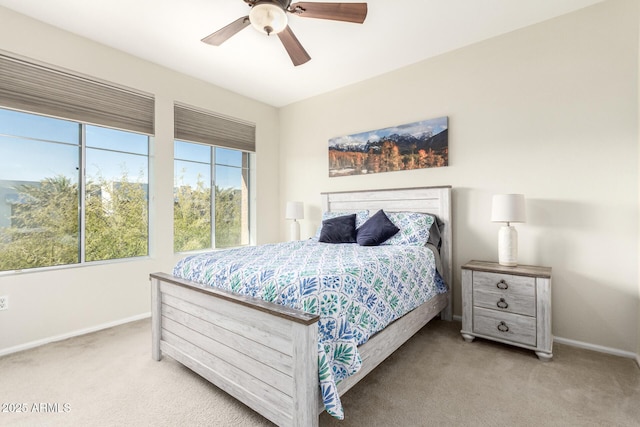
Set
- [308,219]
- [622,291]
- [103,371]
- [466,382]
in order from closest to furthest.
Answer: [466,382] < [103,371] < [622,291] < [308,219]

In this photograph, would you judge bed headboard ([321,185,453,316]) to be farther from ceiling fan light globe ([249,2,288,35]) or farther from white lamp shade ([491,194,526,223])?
ceiling fan light globe ([249,2,288,35])

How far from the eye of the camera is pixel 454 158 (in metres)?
3.23

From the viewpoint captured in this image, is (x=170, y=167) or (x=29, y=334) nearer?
(x=29, y=334)

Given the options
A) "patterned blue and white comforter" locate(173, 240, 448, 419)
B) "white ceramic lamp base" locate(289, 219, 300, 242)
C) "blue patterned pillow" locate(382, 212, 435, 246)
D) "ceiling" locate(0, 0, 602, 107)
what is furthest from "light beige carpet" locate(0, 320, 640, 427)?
"ceiling" locate(0, 0, 602, 107)

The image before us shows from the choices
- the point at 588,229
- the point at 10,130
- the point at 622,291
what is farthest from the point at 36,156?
the point at 622,291

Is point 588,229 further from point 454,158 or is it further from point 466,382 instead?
point 466,382

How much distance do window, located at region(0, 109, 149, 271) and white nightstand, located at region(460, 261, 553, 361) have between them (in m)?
3.52

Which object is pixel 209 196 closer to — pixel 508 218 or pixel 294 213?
pixel 294 213

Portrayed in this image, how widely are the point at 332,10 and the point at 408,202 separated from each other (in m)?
2.11

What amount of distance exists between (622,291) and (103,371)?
13.3ft

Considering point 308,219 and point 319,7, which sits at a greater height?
point 319,7

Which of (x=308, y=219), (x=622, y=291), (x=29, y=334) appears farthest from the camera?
(x=308, y=219)

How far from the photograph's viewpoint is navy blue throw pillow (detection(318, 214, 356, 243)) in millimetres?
3307

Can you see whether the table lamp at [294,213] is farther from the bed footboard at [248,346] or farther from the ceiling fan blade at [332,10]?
the ceiling fan blade at [332,10]
